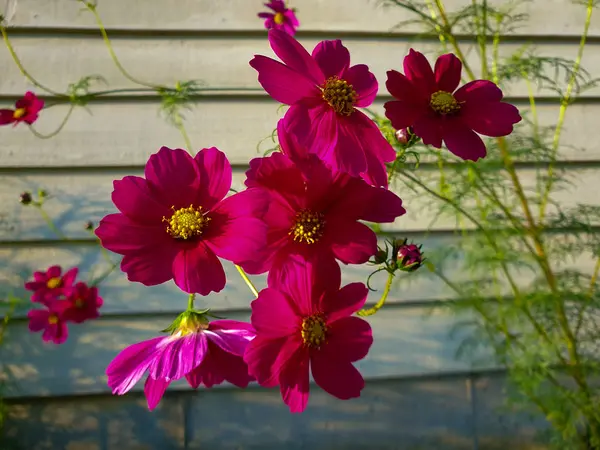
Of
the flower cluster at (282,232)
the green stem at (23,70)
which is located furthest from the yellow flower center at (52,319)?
the flower cluster at (282,232)

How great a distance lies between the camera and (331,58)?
38cm

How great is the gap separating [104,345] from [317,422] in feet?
2.05

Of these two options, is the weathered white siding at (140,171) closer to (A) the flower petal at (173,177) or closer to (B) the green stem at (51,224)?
(B) the green stem at (51,224)

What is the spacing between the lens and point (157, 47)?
133 cm

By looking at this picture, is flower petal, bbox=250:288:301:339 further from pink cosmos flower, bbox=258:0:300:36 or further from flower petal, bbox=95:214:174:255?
A: pink cosmos flower, bbox=258:0:300:36

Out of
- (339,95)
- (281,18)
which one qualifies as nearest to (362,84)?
(339,95)

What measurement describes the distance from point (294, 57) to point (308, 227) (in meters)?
0.12

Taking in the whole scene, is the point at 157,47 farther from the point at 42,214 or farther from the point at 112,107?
the point at 42,214

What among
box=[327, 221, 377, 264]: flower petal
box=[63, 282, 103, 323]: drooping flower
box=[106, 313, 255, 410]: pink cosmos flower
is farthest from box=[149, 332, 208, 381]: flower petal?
box=[63, 282, 103, 323]: drooping flower

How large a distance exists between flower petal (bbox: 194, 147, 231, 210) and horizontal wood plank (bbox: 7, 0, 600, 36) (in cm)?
110

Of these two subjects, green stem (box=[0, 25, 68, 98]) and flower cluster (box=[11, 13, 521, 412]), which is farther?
green stem (box=[0, 25, 68, 98])

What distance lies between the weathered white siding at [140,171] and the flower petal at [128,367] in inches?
38.9

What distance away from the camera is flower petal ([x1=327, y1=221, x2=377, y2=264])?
336 millimetres

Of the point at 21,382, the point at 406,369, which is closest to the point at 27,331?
the point at 21,382
